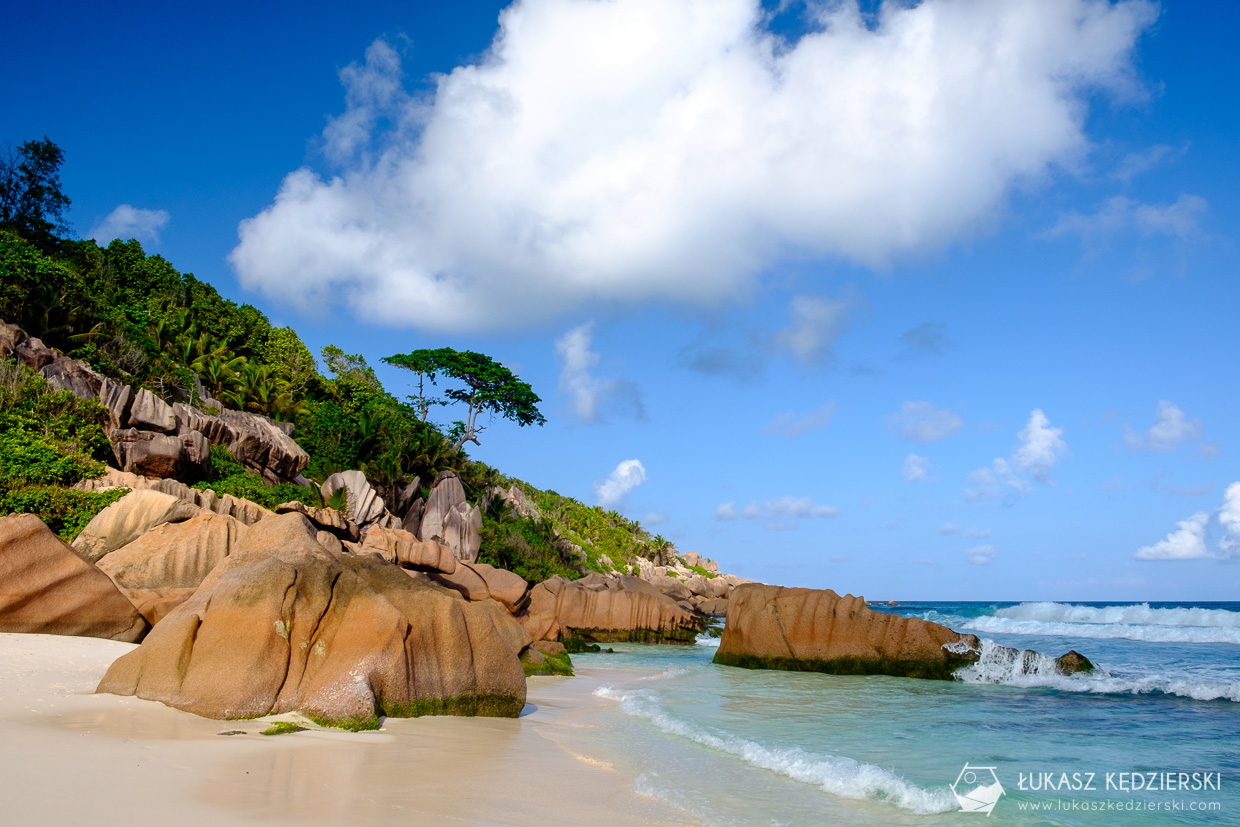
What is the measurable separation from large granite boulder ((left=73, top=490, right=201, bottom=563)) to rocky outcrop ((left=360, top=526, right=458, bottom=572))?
606 cm

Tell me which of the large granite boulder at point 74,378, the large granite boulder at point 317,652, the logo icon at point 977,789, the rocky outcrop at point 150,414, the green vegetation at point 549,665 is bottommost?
the green vegetation at point 549,665

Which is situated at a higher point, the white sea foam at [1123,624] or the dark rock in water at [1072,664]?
the white sea foam at [1123,624]

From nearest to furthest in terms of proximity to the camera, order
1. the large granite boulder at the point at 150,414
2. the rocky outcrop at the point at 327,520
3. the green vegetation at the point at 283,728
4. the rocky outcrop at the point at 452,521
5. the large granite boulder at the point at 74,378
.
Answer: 1. the green vegetation at the point at 283,728
2. the rocky outcrop at the point at 327,520
3. the large granite boulder at the point at 74,378
4. the large granite boulder at the point at 150,414
5. the rocky outcrop at the point at 452,521

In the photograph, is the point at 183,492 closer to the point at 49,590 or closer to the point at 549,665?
the point at 49,590

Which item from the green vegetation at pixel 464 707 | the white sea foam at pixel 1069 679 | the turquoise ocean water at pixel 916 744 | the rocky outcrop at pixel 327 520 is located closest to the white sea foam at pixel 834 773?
Answer: the turquoise ocean water at pixel 916 744

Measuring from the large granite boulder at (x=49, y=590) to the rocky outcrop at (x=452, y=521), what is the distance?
22.6 m

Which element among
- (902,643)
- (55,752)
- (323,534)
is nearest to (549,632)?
(323,534)

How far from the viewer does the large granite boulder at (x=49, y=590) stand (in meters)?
10.4

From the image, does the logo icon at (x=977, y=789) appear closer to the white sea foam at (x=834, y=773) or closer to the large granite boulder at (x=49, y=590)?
the white sea foam at (x=834, y=773)

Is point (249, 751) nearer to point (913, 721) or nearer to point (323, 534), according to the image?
point (913, 721)

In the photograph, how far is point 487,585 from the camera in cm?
2280

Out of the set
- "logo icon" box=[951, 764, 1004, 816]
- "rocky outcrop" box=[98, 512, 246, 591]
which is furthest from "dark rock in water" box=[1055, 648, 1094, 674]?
"rocky outcrop" box=[98, 512, 246, 591]

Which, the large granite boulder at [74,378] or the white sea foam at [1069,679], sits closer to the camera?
the white sea foam at [1069,679]

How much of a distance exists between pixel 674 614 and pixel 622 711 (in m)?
20.0
